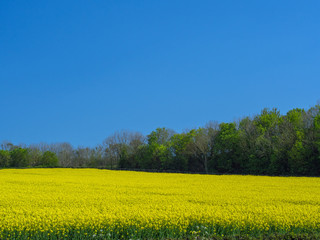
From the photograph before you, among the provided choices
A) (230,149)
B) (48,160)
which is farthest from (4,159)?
(230,149)

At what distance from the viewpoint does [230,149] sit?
2041 inches

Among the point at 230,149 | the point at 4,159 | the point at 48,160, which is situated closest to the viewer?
the point at 230,149

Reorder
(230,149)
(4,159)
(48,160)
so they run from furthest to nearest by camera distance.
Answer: (48,160) → (4,159) → (230,149)

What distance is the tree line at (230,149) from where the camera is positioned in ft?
140

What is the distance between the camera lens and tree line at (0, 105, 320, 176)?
42.7 metres


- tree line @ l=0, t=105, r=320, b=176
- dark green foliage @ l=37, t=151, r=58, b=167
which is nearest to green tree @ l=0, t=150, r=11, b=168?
tree line @ l=0, t=105, r=320, b=176

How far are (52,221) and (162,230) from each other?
4020mm

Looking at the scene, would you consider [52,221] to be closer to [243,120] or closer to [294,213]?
[294,213]

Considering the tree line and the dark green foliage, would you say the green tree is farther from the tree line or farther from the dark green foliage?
the dark green foliage

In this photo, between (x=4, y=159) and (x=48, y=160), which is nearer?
(x=4, y=159)

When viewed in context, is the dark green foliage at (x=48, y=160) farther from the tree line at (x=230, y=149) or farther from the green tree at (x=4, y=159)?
the green tree at (x=4, y=159)

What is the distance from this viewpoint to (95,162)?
80.1 m

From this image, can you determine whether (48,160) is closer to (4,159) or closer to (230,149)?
(4,159)

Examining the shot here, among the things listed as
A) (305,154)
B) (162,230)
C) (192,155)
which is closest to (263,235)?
(162,230)
